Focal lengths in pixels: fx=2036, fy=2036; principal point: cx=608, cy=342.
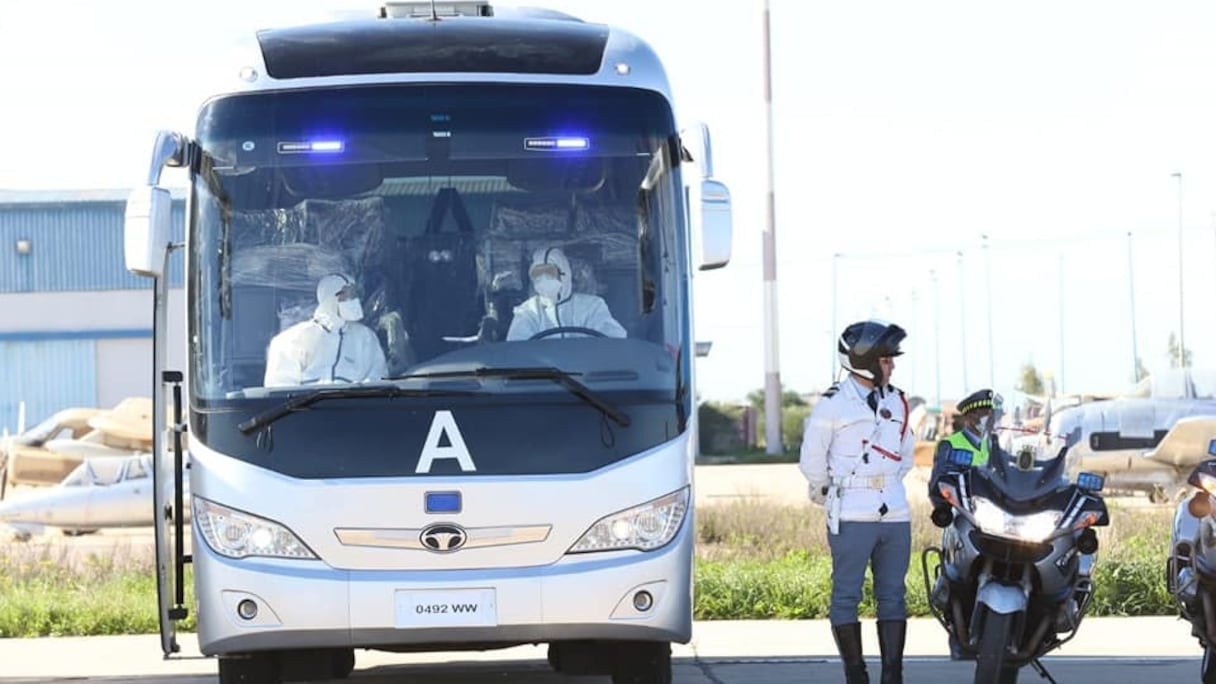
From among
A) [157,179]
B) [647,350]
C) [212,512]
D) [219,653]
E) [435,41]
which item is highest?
[435,41]

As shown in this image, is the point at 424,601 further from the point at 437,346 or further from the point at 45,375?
the point at 45,375

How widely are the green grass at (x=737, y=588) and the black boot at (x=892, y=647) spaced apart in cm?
518

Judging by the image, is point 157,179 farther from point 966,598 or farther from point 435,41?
point 966,598

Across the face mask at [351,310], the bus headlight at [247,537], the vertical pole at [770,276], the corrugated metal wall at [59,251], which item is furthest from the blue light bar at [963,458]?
the corrugated metal wall at [59,251]

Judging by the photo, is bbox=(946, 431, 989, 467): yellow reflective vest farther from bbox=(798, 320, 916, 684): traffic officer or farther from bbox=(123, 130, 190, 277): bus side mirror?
bbox=(123, 130, 190, 277): bus side mirror

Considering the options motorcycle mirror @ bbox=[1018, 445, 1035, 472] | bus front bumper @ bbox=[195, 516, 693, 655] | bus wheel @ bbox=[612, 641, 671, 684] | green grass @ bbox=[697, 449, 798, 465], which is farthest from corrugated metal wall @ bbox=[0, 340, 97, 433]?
motorcycle mirror @ bbox=[1018, 445, 1035, 472]

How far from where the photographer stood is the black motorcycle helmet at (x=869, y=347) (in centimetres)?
1008

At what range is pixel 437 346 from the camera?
9.37 m

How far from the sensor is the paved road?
12.1 meters

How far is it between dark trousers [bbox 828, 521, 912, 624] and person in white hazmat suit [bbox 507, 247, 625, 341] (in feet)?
5.33

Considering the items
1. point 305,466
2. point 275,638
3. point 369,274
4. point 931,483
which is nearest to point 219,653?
point 275,638

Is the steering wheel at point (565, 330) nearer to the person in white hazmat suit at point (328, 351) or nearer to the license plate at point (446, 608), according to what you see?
the person in white hazmat suit at point (328, 351)

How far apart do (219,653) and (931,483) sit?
349cm

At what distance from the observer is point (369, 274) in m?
9.59
